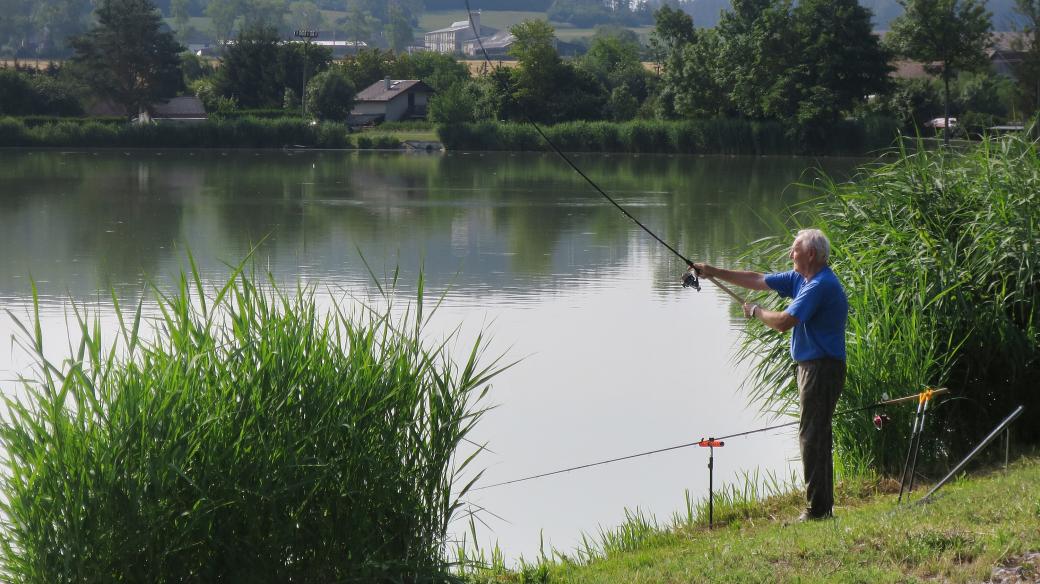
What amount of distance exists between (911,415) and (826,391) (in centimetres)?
172

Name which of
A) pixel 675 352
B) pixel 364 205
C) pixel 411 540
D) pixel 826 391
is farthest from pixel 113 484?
pixel 364 205

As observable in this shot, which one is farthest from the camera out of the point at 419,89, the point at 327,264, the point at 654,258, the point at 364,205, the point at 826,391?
the point at 419,89

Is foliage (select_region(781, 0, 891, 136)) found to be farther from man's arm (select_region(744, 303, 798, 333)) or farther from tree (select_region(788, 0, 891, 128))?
man's arm (select_region(744, 303, 798, 333))

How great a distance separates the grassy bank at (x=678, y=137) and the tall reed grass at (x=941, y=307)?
48.9m

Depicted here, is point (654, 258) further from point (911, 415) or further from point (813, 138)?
point (813, 138)

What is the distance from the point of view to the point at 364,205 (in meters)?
30.3

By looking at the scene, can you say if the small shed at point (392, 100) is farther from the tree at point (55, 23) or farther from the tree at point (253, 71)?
the tree at point (55, 23)

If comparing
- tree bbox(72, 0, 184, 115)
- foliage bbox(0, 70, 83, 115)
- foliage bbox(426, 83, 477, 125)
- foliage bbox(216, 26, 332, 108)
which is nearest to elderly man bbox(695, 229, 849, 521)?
foliage bbox(426, 83, 477, 125)

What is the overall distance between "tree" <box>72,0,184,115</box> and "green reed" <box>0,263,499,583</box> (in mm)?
78968

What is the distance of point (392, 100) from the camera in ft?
265

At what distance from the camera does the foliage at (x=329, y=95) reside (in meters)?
71.6

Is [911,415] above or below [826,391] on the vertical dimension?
below

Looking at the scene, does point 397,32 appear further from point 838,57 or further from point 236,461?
point 236,461

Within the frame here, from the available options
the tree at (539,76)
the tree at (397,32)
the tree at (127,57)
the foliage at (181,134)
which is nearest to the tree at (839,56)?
the tree at (539,76)
